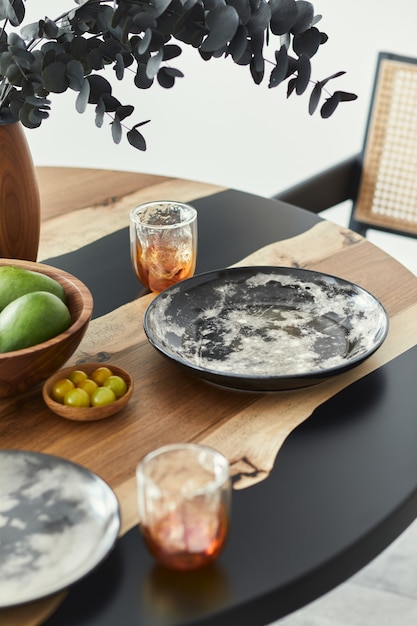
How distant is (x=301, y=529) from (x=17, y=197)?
2.34ft

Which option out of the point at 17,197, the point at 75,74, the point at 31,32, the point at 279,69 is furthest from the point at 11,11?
the point at 279,69

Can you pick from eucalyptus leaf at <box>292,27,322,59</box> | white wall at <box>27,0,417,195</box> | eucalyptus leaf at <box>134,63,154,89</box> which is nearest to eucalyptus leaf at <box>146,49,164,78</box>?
eucalyptus leaf at <box>134,63,154,89</box>

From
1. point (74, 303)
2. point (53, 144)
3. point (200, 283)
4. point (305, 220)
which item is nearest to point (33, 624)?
point (74, 303)

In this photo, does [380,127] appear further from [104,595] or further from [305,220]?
[104,595]

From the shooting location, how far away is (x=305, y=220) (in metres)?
1.66

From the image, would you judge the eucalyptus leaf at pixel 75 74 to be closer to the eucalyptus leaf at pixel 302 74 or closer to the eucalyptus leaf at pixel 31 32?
the eucalyptus leaf at pixel 31 32

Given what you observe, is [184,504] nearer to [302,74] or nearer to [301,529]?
[301,529]

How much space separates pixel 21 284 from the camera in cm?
117

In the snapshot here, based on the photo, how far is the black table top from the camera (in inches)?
33.1

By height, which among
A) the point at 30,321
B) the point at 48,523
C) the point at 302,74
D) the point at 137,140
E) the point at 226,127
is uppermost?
the point at 302,74

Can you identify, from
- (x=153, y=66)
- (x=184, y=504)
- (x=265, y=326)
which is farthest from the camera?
(x=265, y=326)

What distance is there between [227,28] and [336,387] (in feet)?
1.53

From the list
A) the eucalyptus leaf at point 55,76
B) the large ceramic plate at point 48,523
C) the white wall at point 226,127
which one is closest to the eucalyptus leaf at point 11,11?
the eucalyptus leaf at point 55,76

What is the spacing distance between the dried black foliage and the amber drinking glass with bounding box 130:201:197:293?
0.17 m
